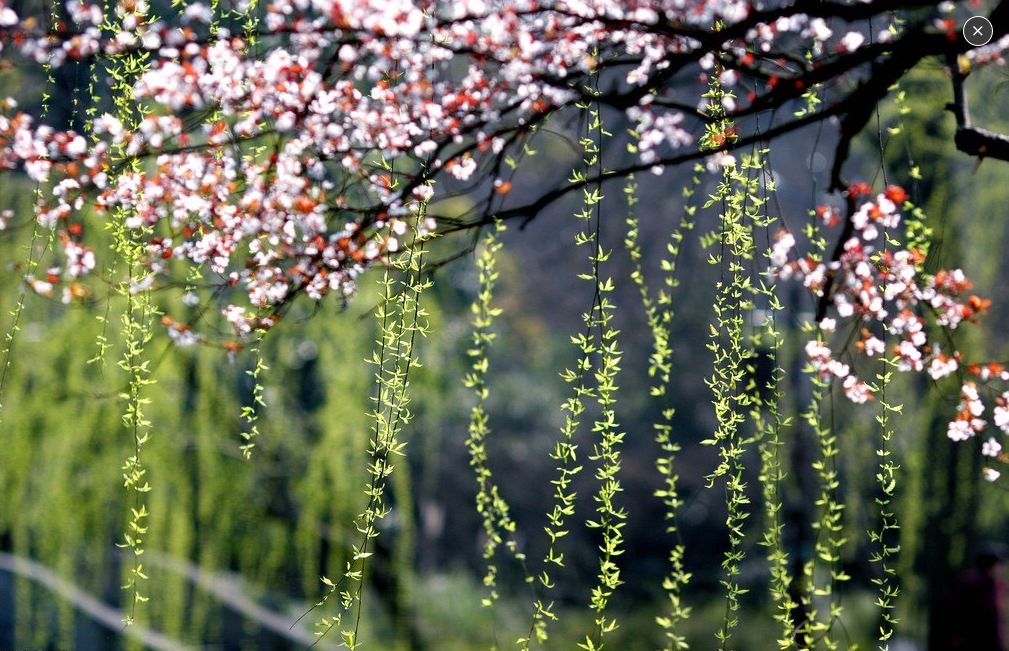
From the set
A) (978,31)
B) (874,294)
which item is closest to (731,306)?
(874,294)

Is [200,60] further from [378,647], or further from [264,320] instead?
[378,647]

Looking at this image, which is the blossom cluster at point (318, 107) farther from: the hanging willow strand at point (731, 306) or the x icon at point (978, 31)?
the x icon at point (978, 31)

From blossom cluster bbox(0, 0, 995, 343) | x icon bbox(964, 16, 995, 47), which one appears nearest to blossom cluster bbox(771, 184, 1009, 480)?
blossom cluster bbox(0, 0, 995, 343)

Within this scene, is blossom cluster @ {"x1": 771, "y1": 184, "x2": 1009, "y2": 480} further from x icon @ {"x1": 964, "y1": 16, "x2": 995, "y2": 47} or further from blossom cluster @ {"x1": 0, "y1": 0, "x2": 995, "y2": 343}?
x icon @ {"x1": 964, "y1": 16, "x2": 995, "y2": 47}

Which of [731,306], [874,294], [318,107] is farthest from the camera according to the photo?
[874,294]

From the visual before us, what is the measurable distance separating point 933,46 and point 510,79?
38.5 inches

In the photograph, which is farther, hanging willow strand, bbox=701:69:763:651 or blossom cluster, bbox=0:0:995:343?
blossom cluster, bbox=0:0:995:343

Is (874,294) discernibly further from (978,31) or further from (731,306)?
(978,31)

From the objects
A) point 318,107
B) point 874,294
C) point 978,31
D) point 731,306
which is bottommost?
point 731,306

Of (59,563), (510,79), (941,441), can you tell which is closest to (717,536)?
(941,441)

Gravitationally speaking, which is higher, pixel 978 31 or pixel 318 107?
pixel 978 31

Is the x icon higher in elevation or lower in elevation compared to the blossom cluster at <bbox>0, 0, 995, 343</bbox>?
higher

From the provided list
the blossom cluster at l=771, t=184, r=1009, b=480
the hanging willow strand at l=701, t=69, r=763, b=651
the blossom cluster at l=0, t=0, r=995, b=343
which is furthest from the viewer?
the blossom cluster at l=771, t=184, r=1009, b=480

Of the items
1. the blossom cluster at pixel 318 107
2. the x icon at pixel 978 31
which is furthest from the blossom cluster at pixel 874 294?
the x icon at pixel 978 31
